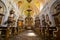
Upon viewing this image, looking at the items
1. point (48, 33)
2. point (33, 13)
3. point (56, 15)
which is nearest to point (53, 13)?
point (56, 15)

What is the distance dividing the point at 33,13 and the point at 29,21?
533 inches

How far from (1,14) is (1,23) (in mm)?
1136

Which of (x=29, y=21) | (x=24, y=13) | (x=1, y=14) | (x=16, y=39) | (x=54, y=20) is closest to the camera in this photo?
(x=16, y=39)

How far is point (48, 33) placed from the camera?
28.6 feet

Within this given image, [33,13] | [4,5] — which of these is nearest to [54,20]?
[4,5]

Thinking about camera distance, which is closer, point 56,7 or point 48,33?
point 48,33

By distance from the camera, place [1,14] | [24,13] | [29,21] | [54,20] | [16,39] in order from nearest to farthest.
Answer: [16,39], [1,14], [54,20], [29,21], [24,13]

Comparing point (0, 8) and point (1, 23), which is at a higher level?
point (0, 8)

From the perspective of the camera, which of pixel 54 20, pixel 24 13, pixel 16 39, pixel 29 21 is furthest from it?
pixel 24 13

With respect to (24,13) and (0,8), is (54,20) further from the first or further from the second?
(24,13)

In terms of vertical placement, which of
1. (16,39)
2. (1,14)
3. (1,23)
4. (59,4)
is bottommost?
(16,39)

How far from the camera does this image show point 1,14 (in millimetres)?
15227

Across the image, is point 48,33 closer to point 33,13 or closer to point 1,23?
point 1,23

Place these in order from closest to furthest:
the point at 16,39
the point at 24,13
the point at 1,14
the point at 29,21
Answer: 1. the point at 16,39
2. the point at 1,14
3. the point at 29,21
4. the point at 24,13
